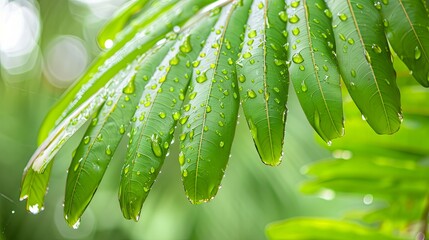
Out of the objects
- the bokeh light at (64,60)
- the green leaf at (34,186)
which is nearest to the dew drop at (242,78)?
the green leaf at (34,186)

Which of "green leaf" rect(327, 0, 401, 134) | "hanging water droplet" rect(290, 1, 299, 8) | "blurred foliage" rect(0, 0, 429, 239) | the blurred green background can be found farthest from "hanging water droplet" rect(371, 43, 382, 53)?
the blurred green background

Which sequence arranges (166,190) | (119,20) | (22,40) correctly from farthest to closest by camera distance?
1. (22,40)
2. (166,190)
3. (119,20)

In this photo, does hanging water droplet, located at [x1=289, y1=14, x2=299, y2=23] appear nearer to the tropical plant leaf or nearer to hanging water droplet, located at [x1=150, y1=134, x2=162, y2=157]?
the tropical plant leaf

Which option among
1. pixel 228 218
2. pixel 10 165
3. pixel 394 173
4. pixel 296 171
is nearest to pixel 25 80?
pixel 10 165

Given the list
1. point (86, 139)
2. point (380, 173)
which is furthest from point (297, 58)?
point (380, 173)

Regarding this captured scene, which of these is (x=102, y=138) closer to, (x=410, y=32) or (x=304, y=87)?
(x=304, y=87)

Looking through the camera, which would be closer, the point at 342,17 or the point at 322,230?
the point at 342,17
